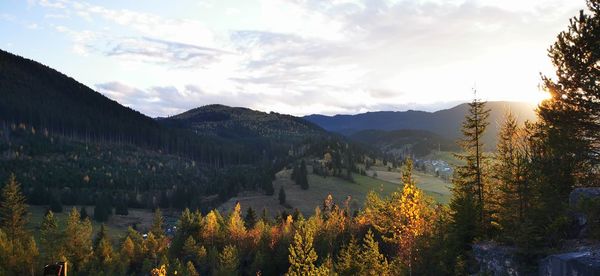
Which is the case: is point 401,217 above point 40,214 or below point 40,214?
above

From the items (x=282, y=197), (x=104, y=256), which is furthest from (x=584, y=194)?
(x=282, y=197)

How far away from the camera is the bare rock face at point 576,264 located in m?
16.5

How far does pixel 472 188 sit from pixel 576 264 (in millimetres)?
25537

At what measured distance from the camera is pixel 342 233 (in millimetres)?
83188

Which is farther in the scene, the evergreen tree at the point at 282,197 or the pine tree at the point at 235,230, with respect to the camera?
the evergreen tree at the point at 282,197

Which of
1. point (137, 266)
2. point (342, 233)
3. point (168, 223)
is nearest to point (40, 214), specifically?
point (168, 223)

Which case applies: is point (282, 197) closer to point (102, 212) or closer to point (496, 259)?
point (102, 212)

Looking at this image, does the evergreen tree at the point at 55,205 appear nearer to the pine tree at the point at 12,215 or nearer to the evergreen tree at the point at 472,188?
the pine tree at the point at 12,215

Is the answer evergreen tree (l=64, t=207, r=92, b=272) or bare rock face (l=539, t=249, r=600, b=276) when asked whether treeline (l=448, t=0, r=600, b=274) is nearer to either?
bare rock face (l=539, t=249, r=600, b=276)

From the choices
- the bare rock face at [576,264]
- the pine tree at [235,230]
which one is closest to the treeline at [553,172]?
the bare rock face at [576,264]

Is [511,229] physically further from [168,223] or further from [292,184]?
[292,184]

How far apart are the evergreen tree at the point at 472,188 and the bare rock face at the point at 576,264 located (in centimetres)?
1615

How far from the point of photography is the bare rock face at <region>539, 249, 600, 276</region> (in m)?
16.5

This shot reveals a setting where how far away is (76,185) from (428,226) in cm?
18962
